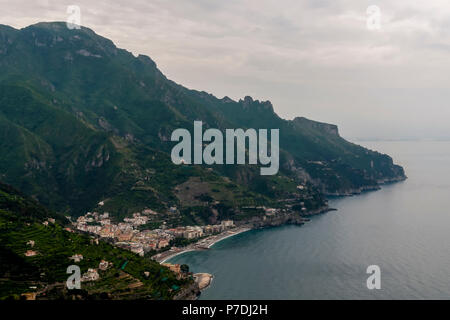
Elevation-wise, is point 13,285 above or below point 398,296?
above

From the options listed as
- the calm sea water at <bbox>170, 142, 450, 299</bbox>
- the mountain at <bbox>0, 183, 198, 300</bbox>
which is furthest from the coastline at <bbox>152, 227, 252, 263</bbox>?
the mountain at <bbox>0, 183, 198, 300</bbox>

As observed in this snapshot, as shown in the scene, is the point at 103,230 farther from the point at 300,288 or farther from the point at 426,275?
the point at 426,275

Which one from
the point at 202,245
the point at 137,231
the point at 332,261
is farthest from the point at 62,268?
the point at 332,261

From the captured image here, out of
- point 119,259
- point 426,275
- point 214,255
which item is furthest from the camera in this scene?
point 214,255

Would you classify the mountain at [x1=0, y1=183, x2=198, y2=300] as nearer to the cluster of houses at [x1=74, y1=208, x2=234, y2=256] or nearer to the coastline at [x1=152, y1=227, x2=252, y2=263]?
the coastline at [x1=152, y1=227, x2=252, y2=263]
